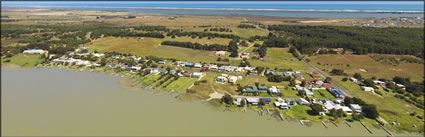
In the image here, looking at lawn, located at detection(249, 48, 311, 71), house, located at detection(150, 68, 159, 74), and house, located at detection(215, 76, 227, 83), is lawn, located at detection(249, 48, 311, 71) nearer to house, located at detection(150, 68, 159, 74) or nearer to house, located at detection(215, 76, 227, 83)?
house, located at detection(215, 76, 227, 83)

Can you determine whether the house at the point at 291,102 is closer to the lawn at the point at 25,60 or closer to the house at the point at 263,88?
the house at the point at 263,88

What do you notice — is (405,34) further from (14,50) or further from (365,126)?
(14,50)

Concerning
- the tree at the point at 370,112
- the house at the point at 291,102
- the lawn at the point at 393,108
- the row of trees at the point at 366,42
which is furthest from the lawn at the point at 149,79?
the row of trees at the point at 366,42

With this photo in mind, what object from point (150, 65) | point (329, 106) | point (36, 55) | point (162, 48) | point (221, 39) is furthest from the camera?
point (221, 39)

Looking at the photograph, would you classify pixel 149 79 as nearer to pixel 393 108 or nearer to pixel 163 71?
pixel 163 71

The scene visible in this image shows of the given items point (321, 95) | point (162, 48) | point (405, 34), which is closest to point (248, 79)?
point (321, 95)

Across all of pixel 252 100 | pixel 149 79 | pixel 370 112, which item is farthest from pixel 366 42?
pixel 149 79
